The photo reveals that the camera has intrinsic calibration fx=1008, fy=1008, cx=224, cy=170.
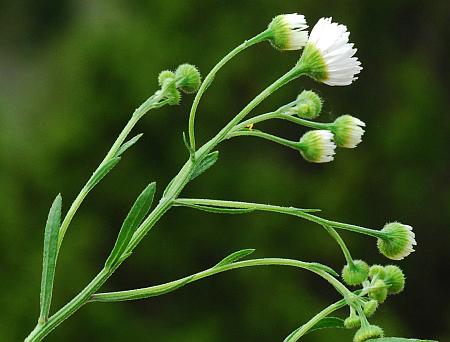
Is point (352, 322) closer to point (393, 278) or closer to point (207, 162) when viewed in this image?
point (393, 278)

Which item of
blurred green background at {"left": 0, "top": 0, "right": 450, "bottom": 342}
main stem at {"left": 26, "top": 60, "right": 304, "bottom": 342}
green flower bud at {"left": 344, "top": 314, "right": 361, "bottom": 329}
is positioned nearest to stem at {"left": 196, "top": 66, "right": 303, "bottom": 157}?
main stem at {"left": 26, "top": 60, "right": 304, "bottom": 342}

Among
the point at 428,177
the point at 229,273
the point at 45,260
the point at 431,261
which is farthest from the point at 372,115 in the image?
the point at 45,260

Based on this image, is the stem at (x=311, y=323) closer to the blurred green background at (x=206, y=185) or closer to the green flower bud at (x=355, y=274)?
the green flower bud at (x=355, y=274)

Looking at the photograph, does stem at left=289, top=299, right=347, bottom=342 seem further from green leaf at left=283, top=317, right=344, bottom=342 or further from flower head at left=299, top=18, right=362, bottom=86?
flower head at left=299, top=18, right=362, bottom=86

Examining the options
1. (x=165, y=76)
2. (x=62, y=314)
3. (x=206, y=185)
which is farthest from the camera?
(x=206, y=185)

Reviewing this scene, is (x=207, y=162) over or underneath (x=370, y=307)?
over

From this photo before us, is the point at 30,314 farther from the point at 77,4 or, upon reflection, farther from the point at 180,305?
the point at 77,4

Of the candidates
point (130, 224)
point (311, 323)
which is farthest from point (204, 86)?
point (311, 323)
